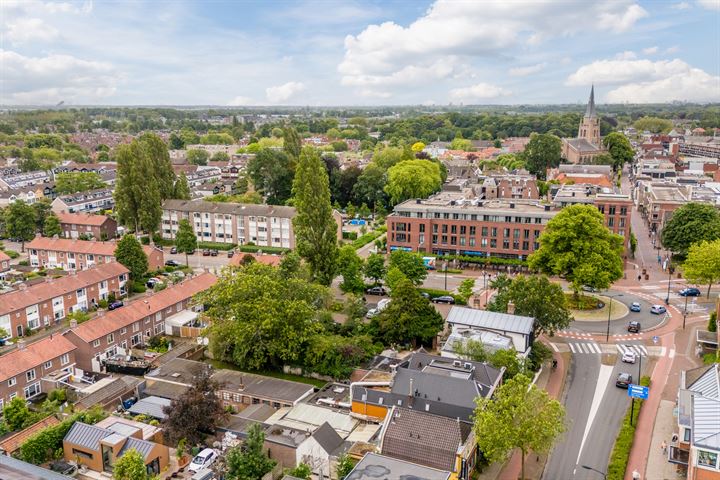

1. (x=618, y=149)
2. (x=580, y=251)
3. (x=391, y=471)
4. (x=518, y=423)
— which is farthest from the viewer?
(x=618, y=149)

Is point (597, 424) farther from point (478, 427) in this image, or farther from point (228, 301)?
point (228, 301)

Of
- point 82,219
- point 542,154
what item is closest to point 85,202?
point 82,219

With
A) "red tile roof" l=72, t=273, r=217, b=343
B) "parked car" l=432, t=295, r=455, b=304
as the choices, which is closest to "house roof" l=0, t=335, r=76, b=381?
"red tile roof" l=72, t=273, r=217, b=343

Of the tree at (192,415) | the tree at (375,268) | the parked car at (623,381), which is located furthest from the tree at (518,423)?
the tree at (375,268)

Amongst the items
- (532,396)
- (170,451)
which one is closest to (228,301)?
(170,451)

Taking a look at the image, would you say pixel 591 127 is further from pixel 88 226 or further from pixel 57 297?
pixel 57 297

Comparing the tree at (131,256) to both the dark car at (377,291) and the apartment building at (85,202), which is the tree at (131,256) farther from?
the apartment building at (85,202)
